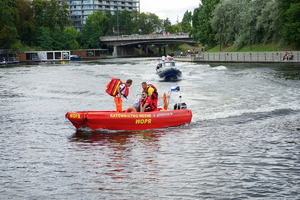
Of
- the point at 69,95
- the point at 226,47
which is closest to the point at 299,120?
Answer: the point at 69,95

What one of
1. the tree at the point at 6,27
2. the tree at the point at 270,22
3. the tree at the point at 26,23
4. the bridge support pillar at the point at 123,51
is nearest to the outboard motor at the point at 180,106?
the tree at the point at 270,22

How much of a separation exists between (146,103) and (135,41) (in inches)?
5037

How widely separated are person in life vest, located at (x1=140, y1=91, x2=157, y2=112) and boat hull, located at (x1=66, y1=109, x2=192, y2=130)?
1.68 ft

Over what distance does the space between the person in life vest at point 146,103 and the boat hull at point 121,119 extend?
0.51 metres

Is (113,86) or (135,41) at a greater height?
(135,41)

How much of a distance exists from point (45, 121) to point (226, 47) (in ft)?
238

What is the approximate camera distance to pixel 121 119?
18969 mm

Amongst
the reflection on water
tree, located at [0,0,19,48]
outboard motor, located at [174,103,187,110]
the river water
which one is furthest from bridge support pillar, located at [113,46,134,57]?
the reflection on water

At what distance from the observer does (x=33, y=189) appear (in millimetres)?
11727

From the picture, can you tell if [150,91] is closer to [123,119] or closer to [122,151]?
[123,119]

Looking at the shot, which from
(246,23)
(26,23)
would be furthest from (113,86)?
(26,23)

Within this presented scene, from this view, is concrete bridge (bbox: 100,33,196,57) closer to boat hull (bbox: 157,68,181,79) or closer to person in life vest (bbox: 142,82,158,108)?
boat hull (bbox: 157,68,181,79)

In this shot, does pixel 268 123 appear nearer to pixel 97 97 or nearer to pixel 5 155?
pixel 5 155

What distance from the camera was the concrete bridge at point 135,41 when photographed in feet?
432
